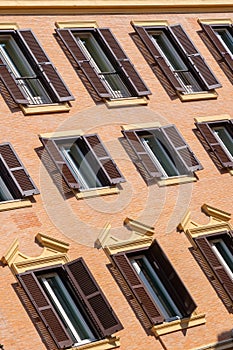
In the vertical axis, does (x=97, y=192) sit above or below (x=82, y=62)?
below

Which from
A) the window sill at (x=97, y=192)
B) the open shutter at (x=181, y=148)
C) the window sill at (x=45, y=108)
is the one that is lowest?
the window sill at (x=97, y=192)

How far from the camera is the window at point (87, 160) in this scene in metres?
33.9

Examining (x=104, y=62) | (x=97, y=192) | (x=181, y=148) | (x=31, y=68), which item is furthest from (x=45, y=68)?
(x=181, y=148)

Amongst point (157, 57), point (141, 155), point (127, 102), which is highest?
point (157, 57)

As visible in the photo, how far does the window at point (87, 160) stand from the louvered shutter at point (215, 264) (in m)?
2.71

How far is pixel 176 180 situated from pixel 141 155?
47.5 inches

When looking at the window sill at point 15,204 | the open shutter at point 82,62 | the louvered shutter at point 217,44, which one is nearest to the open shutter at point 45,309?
the window sill at point 15,204

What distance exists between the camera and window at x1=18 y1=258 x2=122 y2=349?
31.1 meters

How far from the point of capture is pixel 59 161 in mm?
33375

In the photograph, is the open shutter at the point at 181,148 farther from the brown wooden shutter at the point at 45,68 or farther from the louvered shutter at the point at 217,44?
the louvered shutter at the point at 217,44

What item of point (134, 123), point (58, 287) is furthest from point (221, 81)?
point (58, 287)

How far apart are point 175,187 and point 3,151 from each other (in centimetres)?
528

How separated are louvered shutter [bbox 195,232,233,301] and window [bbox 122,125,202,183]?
2.22m

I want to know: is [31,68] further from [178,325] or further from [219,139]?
[178,325]
